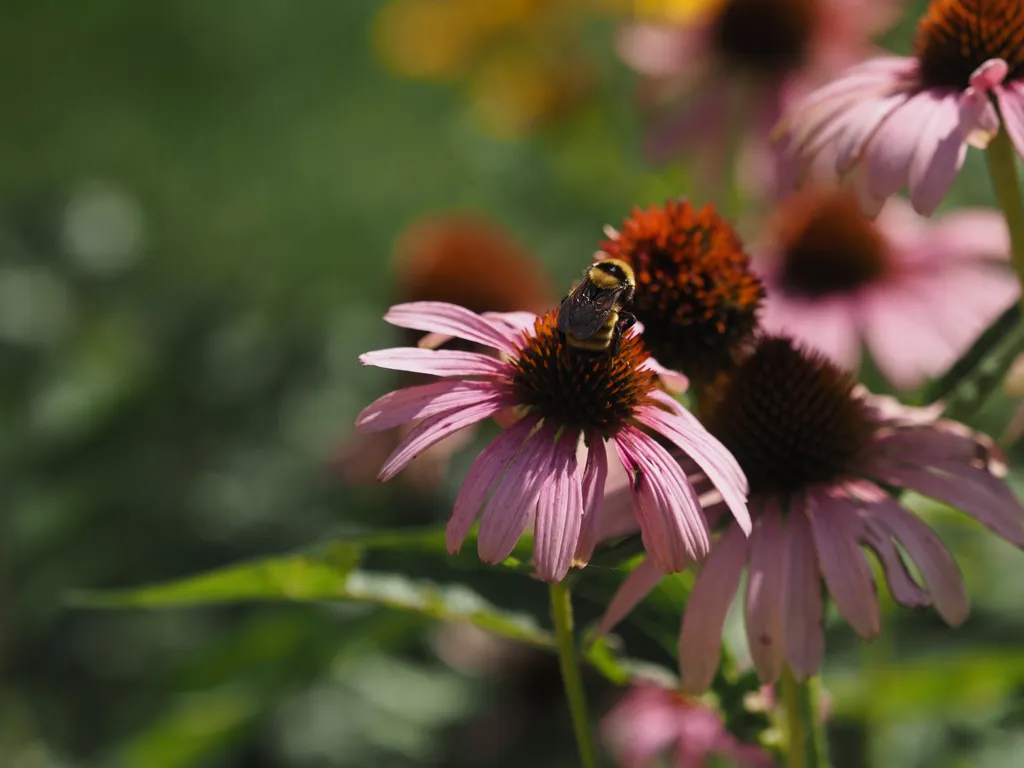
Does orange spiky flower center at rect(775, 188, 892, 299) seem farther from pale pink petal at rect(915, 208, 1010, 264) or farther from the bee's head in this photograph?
the bee's head

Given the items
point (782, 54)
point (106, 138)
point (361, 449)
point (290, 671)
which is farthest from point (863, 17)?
point (106, 138)

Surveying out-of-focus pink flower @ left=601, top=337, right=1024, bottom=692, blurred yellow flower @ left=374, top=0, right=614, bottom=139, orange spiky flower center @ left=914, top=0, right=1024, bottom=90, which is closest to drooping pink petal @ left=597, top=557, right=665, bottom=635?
out-of-focus pink flower @ left=601, top=337, right=1024, bottom=692

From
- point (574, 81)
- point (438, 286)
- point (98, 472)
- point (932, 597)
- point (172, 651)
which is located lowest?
point (172, 651)

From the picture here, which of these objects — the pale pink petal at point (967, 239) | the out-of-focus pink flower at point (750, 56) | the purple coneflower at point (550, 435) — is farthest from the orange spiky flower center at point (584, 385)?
the out-of-focus pink flower at point (750, 56)

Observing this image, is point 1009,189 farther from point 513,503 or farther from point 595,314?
point 513,503

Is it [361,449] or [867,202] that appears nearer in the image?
[867,202]

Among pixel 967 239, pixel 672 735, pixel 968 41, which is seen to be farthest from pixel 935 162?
pixel 967 239

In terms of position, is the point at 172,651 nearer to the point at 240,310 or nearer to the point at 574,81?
the point at 240,310

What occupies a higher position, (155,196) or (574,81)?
(574,81)
